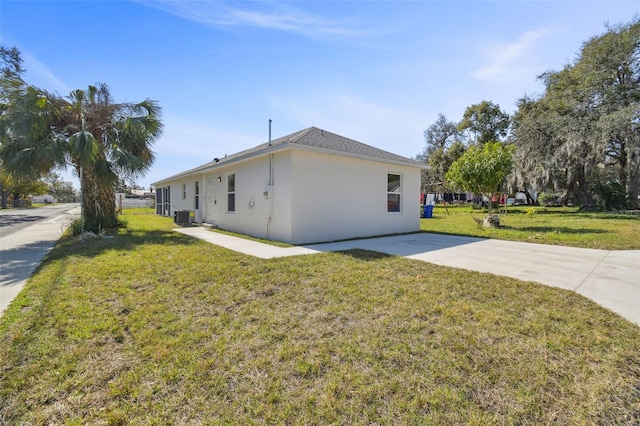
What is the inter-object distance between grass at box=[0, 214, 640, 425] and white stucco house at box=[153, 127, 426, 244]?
3.82m

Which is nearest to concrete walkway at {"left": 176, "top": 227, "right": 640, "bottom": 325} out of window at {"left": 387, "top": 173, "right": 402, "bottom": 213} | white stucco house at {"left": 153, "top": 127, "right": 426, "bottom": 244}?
white stucco house at {"left": 153, "top": 127, "right": 426, "bottom": 244}

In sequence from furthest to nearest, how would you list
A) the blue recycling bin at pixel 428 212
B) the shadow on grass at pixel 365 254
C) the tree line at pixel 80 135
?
the blue recycling bin at pixel 428 212 < the tree line at pixel 80 135 < the shadow on grass at pixel 365 254

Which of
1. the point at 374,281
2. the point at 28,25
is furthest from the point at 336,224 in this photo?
the point at 28,25

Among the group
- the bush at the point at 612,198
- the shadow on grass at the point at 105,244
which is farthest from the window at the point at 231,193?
the bush at the point at 612,198

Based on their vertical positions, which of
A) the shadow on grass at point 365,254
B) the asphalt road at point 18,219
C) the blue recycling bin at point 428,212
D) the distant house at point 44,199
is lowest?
the shadow on grass at point 365,254

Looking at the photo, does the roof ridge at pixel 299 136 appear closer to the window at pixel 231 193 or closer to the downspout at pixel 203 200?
the window at pixel 231 193

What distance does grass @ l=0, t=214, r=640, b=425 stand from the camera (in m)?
1.94

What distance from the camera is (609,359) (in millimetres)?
2451

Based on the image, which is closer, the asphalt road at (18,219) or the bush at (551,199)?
the asphalt road at (18,219)

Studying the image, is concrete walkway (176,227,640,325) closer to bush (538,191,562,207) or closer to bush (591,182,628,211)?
bush (591,182,628,211)

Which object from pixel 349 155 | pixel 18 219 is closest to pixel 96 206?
pixel 349 155

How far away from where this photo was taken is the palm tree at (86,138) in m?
8.73

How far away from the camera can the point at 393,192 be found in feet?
33.9

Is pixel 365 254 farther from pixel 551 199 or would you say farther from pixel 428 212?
pixel 551 199
